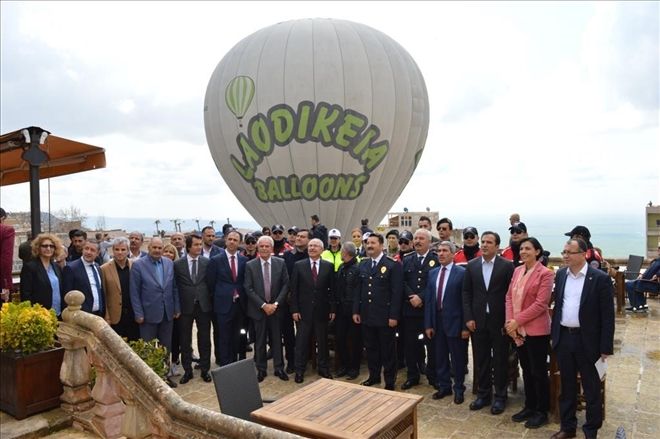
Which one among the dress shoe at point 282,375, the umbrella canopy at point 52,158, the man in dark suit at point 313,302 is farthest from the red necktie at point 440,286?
the umbrella canopy at point 52,158

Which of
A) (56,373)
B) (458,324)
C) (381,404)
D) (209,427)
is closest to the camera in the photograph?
(209,427)

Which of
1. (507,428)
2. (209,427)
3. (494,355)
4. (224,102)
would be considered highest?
(224,102)

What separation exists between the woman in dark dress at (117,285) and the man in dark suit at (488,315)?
159 inches

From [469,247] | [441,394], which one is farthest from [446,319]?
[469,247]

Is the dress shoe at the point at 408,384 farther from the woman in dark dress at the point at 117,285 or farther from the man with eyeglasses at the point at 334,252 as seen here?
the woman in dark dress at the point at 117,285

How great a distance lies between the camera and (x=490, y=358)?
5512 millimetres

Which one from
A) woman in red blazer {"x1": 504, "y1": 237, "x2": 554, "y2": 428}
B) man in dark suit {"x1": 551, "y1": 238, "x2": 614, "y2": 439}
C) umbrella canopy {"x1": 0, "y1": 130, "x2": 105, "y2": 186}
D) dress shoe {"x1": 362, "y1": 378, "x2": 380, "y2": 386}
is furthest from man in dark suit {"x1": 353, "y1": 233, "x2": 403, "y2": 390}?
umbrella canopy {"x1": 0, "y1": 130, "x2": 105, "y2": 186}

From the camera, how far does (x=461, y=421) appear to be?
16.6 feet

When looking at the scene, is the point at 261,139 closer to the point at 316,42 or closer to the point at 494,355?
the point at 316,42

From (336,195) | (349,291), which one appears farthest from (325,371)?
(336,195)

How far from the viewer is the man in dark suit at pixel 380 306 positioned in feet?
19.6

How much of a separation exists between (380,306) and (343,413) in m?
2.76

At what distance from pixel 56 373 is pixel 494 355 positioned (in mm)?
4394

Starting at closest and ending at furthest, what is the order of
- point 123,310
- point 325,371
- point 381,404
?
1. point 381,404
2. point 123,310
3. point 325,371
